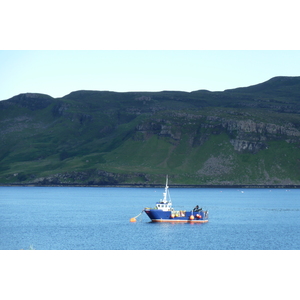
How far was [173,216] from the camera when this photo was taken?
386ft

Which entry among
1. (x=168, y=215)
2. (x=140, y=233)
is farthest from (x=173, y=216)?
(x=140, y=233)

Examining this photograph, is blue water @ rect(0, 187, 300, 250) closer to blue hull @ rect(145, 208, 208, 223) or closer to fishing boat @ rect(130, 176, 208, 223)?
blue hull @ rect(145, 208, 208, 223)

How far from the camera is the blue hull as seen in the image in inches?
4614

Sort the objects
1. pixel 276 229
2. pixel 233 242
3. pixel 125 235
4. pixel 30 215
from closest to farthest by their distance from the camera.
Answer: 1. pixel 233 242
2. pixel 125 235
3. pixel 276 229
4. pixel 30 215

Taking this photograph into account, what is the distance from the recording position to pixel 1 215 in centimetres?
14112

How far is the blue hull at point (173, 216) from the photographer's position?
11719cm

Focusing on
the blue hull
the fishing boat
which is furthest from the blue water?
the fishing boat

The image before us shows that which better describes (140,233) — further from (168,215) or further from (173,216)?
(173,216)

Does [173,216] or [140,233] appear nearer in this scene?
[140,233]

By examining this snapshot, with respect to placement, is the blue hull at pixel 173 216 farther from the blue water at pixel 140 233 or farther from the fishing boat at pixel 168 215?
the blue water at pixel 140 233

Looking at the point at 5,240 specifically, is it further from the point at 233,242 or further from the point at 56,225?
the point at 233,242

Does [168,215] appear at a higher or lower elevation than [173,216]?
higher
